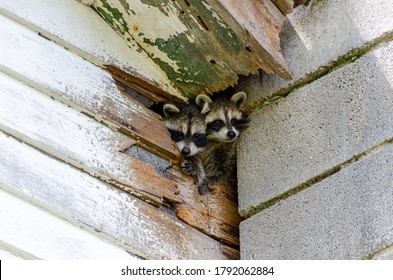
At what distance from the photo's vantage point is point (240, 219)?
4.90m

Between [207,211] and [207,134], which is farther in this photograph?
[207,134]

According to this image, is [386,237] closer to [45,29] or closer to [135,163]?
[135,163]

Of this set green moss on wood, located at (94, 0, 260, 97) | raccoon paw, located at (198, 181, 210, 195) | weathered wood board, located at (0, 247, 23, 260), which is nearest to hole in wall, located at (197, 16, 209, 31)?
green moss on wood, located at (94, 0, 260, 97)

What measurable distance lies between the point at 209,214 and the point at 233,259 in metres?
0.22

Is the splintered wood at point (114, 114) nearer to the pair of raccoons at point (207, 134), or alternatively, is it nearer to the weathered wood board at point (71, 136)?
the weathered wood board at point (71, 136)

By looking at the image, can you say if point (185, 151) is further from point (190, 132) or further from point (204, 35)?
point (204, 35)

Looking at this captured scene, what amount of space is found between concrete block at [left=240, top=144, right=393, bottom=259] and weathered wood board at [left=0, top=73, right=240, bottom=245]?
0.27m

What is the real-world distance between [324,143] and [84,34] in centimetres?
109

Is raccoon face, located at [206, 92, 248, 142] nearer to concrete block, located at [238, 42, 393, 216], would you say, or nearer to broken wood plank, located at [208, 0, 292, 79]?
concrete block, located at [238, 42, 393, 216]

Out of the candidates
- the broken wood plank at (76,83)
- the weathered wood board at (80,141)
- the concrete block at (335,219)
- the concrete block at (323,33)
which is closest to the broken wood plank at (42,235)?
the weathered wood board at (80,141)

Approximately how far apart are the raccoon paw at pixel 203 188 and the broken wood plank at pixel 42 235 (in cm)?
76

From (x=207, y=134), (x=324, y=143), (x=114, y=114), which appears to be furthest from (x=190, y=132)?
(x=324, y=143)

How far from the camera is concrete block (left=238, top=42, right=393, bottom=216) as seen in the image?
167 inches

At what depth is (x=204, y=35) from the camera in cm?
462
